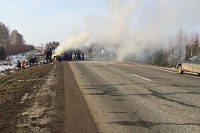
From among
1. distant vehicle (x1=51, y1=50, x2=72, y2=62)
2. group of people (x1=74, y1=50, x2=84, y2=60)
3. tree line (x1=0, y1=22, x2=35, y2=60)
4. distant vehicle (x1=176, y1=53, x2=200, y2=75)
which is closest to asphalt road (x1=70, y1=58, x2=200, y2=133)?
distant vehicle (x1=176, y1=53, x2=200, y2=75)

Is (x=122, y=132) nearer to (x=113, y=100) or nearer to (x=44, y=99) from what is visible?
(x=113, y=100)

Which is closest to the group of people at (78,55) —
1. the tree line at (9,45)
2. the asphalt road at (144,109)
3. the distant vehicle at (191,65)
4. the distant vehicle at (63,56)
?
the distant vehicle at (63,56)

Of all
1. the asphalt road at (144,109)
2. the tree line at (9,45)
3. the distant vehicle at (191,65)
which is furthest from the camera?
the tree line at (9,45)

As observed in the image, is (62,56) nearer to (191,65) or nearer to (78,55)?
(78,55)

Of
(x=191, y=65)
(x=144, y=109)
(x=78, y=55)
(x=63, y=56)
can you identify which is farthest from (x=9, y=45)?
(x=144, y=109)

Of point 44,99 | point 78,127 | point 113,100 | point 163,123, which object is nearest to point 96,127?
point 78,127

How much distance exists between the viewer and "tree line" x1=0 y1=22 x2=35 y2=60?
4686 cm

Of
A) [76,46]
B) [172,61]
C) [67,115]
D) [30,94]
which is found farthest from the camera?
[172,61]

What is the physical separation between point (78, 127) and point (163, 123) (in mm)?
1853

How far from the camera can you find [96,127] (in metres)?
4.84

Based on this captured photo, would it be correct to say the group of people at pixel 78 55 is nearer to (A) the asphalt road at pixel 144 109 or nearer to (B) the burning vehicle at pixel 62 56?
(B) the burning vehicle at pixel 62 56

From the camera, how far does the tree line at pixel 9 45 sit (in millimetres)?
46862

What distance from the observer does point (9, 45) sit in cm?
7675

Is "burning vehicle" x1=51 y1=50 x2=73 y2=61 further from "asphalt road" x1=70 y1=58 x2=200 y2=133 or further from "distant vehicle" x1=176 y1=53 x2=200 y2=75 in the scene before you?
"asphalt road" x1=70 y1=58 x2=200 y2=133
